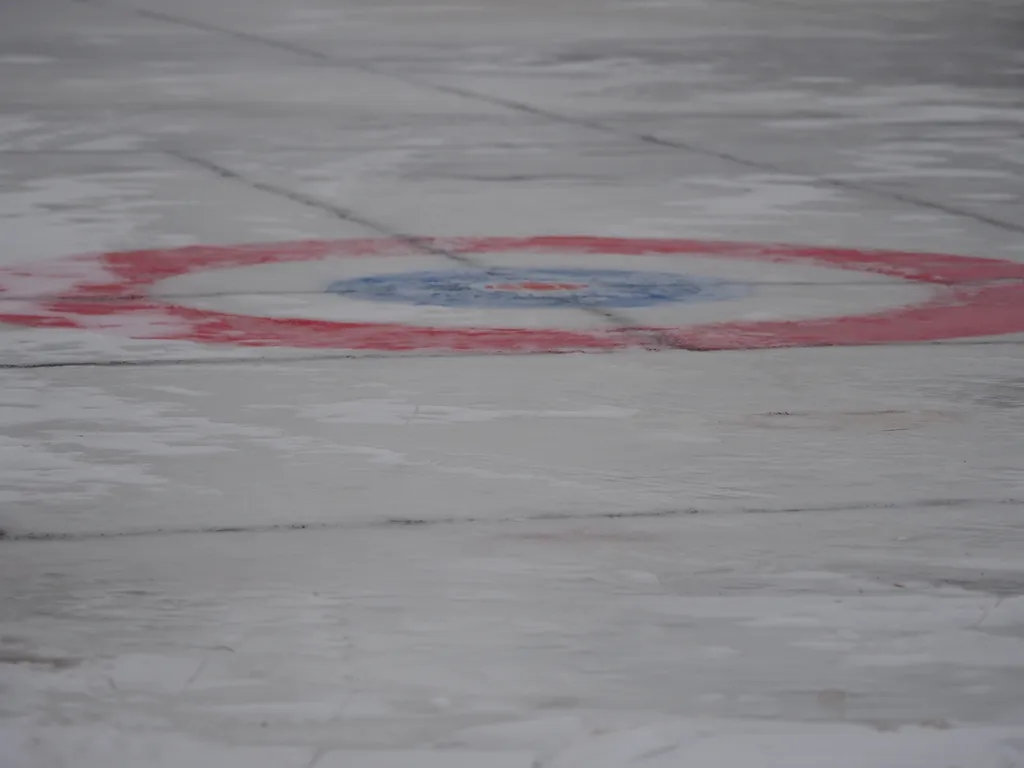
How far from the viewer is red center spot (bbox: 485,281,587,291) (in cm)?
537

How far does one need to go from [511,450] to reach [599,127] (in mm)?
5587

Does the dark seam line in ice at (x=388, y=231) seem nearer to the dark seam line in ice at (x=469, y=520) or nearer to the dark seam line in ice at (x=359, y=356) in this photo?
the dark seam line in ice at (x=359, y=356)

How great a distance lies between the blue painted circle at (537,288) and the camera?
522 centimetres

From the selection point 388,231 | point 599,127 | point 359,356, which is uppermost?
point 359,356

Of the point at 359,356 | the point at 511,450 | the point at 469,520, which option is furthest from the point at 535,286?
the point at 469,520

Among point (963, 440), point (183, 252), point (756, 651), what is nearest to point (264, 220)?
point (183, 252)

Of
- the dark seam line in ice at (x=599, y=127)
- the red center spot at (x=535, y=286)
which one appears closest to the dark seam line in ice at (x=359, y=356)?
the red center spot at (x=535, y=286)

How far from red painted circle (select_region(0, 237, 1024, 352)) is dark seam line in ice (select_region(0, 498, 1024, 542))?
133 centimetres

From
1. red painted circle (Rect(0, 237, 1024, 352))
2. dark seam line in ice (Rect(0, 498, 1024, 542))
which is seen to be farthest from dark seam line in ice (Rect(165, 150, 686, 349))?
dark seam line in ice (Rect(0, 498, 1024, 542))

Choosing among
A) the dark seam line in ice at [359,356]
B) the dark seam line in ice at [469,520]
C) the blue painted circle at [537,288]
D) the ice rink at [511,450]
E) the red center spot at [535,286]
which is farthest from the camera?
the red center spot at [535,286]

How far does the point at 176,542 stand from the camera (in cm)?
310

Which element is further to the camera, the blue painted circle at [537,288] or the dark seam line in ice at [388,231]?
the blue painted circle at [537,288]

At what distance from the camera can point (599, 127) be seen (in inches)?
360

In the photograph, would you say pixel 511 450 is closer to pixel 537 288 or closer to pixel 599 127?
pixel 537 288
